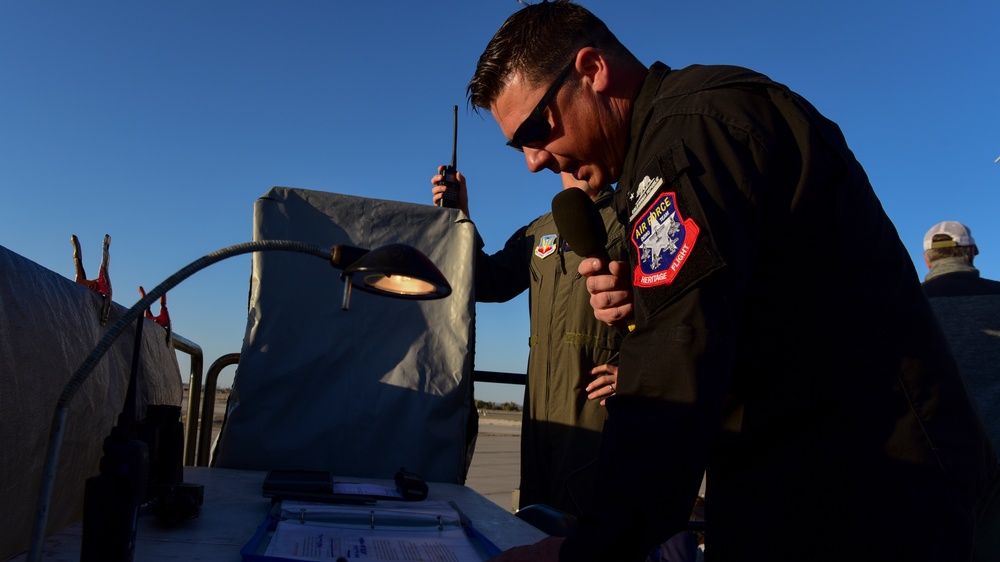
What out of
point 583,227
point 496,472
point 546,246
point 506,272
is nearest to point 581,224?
point 583,227

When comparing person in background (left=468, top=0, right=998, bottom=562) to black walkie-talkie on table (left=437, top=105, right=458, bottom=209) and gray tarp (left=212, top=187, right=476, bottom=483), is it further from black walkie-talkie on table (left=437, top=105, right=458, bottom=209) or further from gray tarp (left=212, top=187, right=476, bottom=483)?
black walkie-talkie on table (left=437, top=105, right=458, bottom=209)

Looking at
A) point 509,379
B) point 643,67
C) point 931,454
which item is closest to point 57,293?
point 643,67

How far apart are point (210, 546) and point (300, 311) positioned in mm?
1332

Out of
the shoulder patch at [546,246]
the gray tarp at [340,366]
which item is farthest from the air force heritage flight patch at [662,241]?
the shoulder patch at [546,246]

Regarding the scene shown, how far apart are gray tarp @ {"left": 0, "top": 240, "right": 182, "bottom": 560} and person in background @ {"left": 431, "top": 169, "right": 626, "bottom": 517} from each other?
1.45m

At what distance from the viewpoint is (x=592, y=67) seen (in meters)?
1.36

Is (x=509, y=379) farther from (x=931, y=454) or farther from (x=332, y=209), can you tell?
Result: (x=931, y=454)

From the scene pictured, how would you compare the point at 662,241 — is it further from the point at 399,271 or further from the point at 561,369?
the point at 561,369

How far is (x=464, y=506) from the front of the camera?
5.99 feet

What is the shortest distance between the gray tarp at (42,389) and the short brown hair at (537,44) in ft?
3.08

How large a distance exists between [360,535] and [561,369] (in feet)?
4.82

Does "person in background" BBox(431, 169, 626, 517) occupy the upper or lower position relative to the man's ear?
lower

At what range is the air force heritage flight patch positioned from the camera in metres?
0.94

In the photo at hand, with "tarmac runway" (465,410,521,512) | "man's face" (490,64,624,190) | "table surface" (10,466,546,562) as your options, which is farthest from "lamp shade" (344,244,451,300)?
"tarmac runway" (465,410,521,512)
